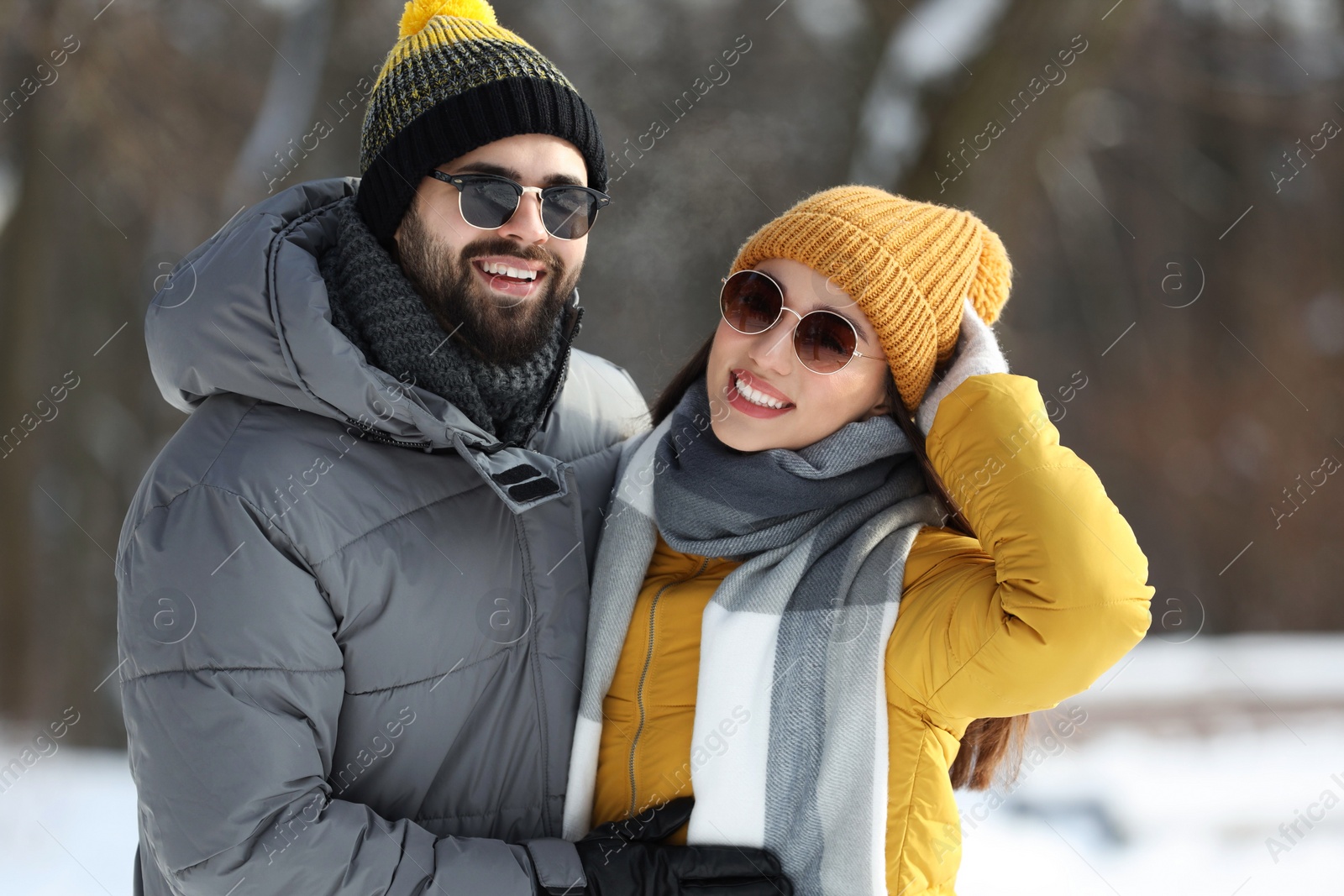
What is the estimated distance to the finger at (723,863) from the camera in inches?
65.4

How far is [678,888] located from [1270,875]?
2.99m

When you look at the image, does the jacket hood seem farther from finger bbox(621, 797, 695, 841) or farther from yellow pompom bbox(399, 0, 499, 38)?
finger bbox(621, 797, 695, 841)

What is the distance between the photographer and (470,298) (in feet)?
6.30

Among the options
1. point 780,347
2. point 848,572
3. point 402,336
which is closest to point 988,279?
point 780,347

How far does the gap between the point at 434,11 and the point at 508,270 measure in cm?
63

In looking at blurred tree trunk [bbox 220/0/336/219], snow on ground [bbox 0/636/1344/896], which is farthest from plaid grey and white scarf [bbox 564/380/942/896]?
blurred tree trunk [bbox 220/0/336/219]

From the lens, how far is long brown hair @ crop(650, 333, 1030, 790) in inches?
73.4

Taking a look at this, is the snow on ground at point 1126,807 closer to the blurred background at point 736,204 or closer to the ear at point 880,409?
the blurred background at point 736,204

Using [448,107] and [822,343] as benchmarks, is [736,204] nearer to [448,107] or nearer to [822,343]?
[448,107]

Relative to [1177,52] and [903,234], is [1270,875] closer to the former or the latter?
[903,234]

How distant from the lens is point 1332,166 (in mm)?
6262

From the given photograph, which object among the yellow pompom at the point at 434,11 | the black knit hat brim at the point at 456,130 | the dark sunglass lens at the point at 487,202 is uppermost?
the yellow pompom at the point at 434,11

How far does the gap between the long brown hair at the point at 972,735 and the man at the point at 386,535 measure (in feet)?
1.68

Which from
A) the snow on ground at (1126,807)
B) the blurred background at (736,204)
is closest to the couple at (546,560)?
the blurred background at (736,204)
